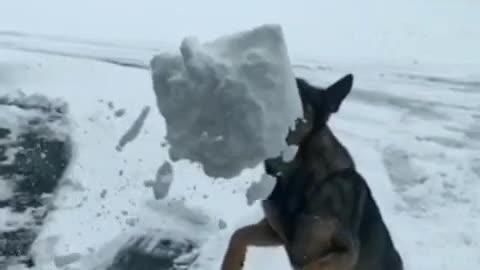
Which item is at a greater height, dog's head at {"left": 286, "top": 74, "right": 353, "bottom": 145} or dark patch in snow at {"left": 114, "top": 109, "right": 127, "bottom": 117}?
dog's head at {"left": 286, "top": 74, "right": 353, "bottom": 145}

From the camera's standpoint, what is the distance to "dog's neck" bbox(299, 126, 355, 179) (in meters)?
3.16

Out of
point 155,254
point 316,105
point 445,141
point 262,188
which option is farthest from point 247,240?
point 445,141

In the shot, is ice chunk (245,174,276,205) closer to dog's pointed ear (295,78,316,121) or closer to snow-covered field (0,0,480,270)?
dog's pointed ear (295,78,316,121)

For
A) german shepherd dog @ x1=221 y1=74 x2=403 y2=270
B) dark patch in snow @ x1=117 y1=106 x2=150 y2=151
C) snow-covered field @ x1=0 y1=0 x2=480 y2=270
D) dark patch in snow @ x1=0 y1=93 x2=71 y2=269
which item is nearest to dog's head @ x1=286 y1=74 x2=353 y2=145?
german shepherd dog @ x1=221 y1=74 x2=403 y2=270

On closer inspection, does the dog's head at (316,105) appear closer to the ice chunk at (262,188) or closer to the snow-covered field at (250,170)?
the ice chunk at (262,188)

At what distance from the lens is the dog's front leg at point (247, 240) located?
339 cm

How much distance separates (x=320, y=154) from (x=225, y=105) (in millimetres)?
459

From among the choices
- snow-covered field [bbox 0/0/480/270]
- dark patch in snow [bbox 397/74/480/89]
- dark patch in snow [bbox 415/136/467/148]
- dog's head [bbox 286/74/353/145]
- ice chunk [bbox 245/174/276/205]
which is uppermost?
dog's head [bbox 286/74/353/145]

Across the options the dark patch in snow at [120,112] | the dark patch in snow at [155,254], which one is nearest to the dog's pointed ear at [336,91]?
the dark patch in snow at [155,254]

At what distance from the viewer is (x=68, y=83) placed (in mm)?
9805

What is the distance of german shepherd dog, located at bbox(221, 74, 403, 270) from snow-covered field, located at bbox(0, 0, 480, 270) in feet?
6.83

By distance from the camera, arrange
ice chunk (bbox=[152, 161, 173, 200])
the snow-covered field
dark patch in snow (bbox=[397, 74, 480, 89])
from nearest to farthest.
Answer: the snow-covered field → ice chunk (bbox=[152, 161, 173, 200]) → dark patch in snow (bbox=[397, 74, 480, 89])

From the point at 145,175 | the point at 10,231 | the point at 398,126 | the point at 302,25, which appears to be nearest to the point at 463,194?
the point at 398,126

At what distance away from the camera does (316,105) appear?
3.10m
